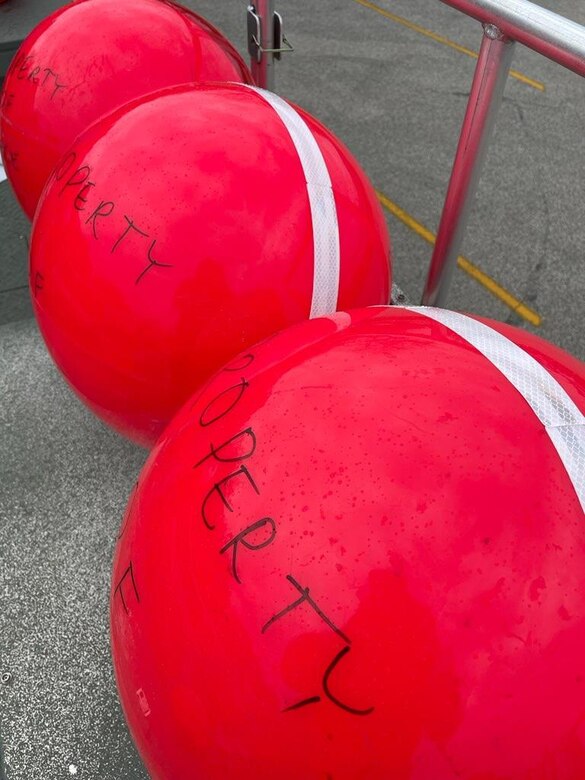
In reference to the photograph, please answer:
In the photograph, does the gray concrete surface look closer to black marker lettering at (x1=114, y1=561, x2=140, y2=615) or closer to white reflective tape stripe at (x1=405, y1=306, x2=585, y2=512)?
black marker lettering at (x1=114, y1=561, x2=140, y2=615)

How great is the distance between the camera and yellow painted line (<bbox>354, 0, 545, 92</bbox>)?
4.06m

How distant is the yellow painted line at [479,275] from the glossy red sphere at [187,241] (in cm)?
134

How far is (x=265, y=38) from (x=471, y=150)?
797 mm

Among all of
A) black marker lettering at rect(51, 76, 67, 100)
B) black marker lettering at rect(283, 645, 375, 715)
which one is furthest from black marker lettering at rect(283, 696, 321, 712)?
black marker lettering at rect(51, 76, 67, 100)

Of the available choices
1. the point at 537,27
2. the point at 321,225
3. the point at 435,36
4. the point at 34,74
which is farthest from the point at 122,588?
the point at 435,36

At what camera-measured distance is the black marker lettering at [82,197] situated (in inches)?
51.5

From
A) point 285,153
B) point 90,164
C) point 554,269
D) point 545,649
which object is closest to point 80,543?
point 90,164

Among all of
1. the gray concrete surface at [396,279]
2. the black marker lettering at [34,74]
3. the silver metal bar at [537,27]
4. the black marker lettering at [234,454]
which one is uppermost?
the silver metal bar at [537,27]

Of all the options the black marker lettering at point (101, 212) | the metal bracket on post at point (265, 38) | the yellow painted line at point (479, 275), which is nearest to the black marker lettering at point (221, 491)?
the black marker lettering at point (101, 212)

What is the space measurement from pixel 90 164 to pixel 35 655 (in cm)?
98

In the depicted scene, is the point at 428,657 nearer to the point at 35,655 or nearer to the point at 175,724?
the point at 175,724

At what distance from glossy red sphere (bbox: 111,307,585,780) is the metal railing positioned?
23.1 inches

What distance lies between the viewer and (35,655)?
1.54m

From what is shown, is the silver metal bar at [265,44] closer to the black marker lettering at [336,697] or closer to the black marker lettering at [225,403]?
the black marker lettering at [225,403]
